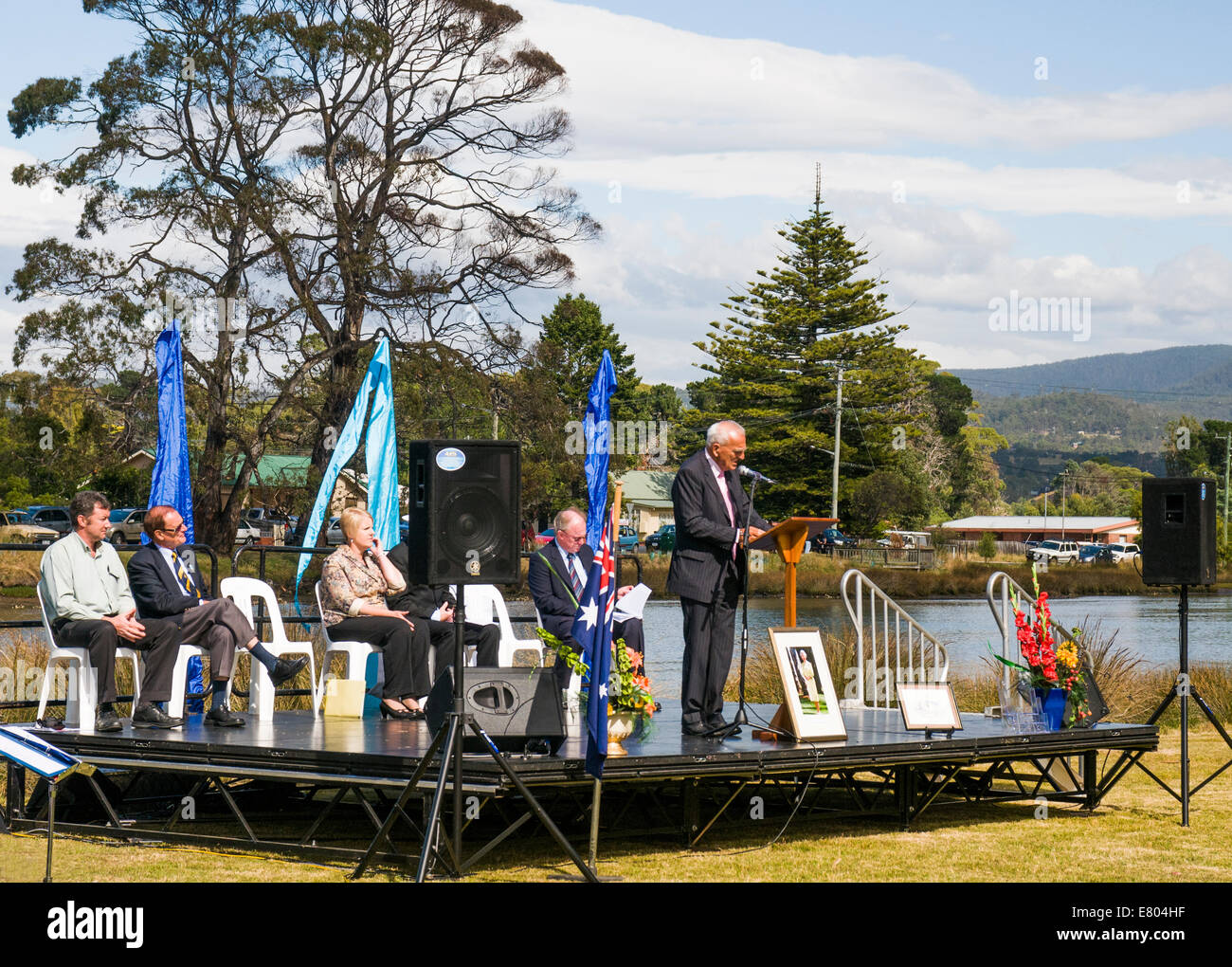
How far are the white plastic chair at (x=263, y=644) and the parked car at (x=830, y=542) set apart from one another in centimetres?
4648

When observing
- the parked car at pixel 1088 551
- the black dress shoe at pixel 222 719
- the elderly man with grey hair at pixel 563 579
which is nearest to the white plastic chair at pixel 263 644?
the black dress shoe at pixel 222 719

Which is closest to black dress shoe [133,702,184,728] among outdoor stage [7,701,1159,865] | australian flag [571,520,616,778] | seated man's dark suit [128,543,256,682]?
outdoor stage [7,701,1159,865]

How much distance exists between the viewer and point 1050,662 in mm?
8641

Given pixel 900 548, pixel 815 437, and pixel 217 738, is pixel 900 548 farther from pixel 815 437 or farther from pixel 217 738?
pixel 217 738

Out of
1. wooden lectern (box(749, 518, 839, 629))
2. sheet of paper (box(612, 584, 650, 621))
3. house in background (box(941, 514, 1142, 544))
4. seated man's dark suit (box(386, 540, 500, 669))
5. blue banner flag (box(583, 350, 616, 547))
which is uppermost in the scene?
blue banner flag (box(583, 350, 616, 547))

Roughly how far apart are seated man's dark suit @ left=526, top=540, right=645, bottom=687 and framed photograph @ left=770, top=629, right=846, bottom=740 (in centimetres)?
154

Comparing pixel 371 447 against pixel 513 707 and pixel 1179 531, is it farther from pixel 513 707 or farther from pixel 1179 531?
pixel 1179 531

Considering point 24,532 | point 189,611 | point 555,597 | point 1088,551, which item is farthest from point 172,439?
point 1088,551

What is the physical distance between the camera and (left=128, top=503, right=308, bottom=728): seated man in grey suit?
8180 mm

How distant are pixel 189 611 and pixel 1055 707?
519cm

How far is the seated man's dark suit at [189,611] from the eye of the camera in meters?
8.18

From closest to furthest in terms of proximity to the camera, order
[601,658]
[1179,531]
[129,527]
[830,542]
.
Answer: [601,658] < [1179,531] < [129,527] < [830,542]

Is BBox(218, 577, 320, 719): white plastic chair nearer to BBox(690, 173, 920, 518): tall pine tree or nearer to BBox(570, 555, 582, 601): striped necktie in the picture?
BBox(570, 555, 582, 601): striped necktie

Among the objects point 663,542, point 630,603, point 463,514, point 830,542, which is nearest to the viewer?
point 463,514
